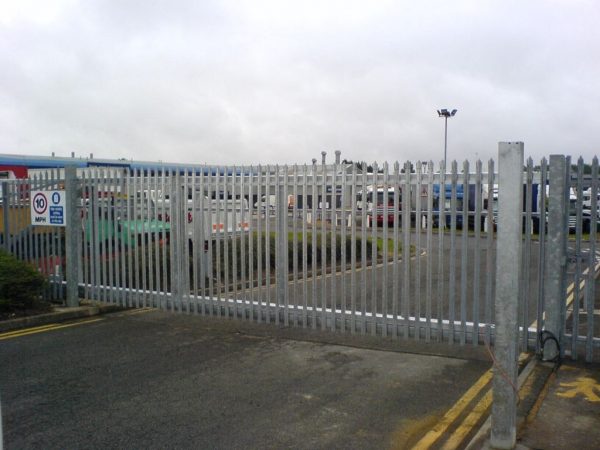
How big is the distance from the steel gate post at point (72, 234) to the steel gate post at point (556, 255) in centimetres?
778

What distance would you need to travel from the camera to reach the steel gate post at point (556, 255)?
654 centimetres

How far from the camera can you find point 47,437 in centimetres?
518

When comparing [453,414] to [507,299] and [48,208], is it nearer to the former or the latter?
[507,299]

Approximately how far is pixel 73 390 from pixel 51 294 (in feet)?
17.0

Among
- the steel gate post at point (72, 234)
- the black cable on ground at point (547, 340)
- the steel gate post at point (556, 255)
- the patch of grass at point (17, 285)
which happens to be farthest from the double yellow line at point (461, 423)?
the patch of grass at point (17, 285)

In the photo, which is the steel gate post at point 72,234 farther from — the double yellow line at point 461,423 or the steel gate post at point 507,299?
the steel gate post at point 507,299

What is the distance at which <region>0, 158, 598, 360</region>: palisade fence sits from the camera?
6.68 metres

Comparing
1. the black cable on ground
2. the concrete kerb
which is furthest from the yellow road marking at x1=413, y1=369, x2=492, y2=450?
the concrete kerb

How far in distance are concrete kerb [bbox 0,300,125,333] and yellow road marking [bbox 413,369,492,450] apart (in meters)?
6.84

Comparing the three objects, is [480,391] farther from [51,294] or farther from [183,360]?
[51,294]

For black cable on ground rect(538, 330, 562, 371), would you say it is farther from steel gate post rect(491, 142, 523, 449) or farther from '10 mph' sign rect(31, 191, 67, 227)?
'10 mph' sign rect(31, 191, 67, 227)

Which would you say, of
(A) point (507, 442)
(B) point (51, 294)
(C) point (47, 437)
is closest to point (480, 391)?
(A) point (507, 442)

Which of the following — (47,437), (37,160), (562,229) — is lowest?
(47,437)

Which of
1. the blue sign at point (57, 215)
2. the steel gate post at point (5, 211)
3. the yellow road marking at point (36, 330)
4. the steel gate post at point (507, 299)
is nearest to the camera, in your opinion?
the steel gate post at point (507, 299)
